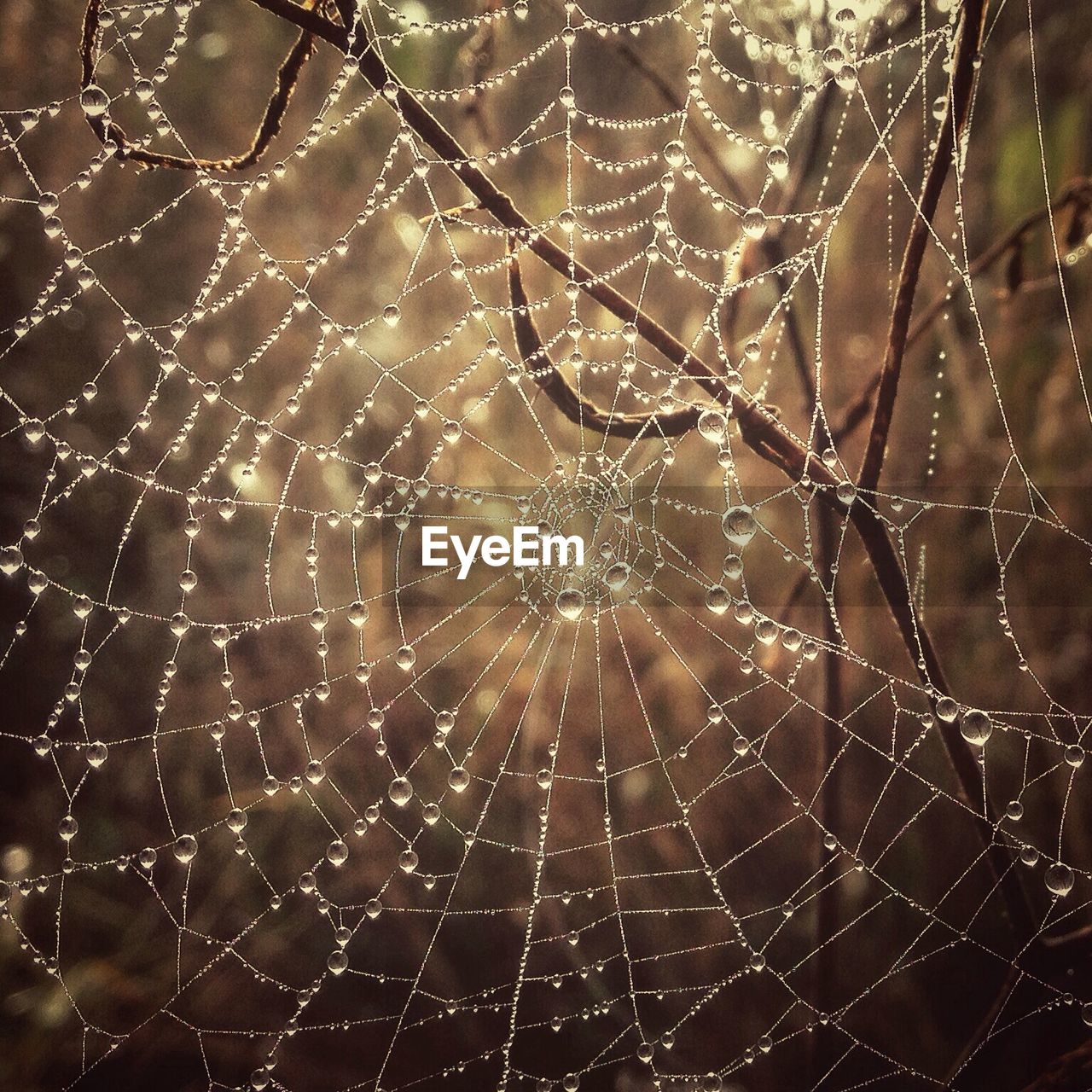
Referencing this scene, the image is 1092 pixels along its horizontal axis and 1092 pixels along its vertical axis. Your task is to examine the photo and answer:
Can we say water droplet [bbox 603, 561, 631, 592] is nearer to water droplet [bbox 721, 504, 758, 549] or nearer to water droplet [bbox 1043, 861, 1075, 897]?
water droplet [bbox 721, 504, 758, 549]

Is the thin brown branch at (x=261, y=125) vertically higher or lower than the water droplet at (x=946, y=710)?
higher

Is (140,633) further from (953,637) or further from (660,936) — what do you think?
(953,637)

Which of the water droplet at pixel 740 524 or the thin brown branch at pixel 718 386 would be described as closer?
the thin brown branch at pixel 718 386

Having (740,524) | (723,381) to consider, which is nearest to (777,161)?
(723,381)

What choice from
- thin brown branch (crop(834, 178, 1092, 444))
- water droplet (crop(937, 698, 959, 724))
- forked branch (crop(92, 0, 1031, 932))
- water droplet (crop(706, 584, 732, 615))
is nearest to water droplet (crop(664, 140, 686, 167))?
forked branch (crop(92, 0, 1031, 932))

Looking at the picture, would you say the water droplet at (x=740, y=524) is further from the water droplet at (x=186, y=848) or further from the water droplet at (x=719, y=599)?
the water droplet at (x=186, y=848)

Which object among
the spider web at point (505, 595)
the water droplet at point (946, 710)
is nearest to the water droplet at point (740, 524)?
the spider web at point (505, 595)

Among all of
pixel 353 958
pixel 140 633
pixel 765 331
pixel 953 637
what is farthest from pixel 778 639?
pixel 140 633
